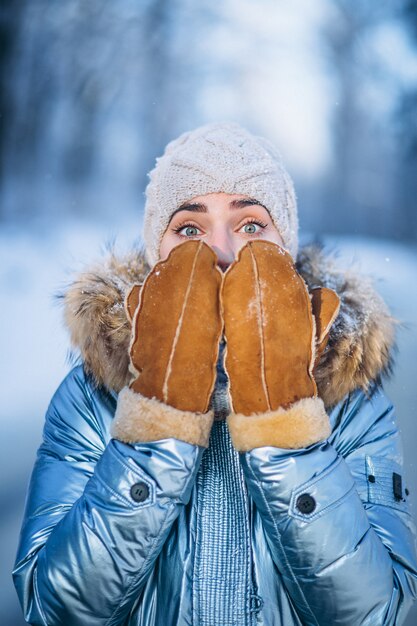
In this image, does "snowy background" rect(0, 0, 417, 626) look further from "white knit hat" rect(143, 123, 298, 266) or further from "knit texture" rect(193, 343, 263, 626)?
"knit texture" rect(193, 343, 263, 626)

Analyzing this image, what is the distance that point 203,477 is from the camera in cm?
93

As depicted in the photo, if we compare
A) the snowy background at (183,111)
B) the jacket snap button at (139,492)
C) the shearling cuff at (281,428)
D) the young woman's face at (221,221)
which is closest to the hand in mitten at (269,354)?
the shearling cuff at (281,428)

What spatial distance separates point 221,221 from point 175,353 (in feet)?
1.21

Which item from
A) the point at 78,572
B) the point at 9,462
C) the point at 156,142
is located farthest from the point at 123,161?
the point at 78,572

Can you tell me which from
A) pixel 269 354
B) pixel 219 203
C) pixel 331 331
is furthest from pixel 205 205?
pixel 269 354

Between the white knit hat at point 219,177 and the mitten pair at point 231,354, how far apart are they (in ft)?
1.07

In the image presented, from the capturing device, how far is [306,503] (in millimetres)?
779

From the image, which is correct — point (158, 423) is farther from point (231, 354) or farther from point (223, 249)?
point (223, 249)

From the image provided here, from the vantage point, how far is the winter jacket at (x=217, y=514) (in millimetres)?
781

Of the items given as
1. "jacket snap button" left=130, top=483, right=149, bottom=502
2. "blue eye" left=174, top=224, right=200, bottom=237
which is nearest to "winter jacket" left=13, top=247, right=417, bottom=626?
"jacket snap button" left=130, top=483, right=149, bottom=502

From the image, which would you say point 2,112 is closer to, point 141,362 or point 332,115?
point 332,115

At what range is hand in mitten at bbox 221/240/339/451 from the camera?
2.61ft

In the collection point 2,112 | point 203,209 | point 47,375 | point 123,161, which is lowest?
point 47,375

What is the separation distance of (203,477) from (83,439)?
0.67 feet
